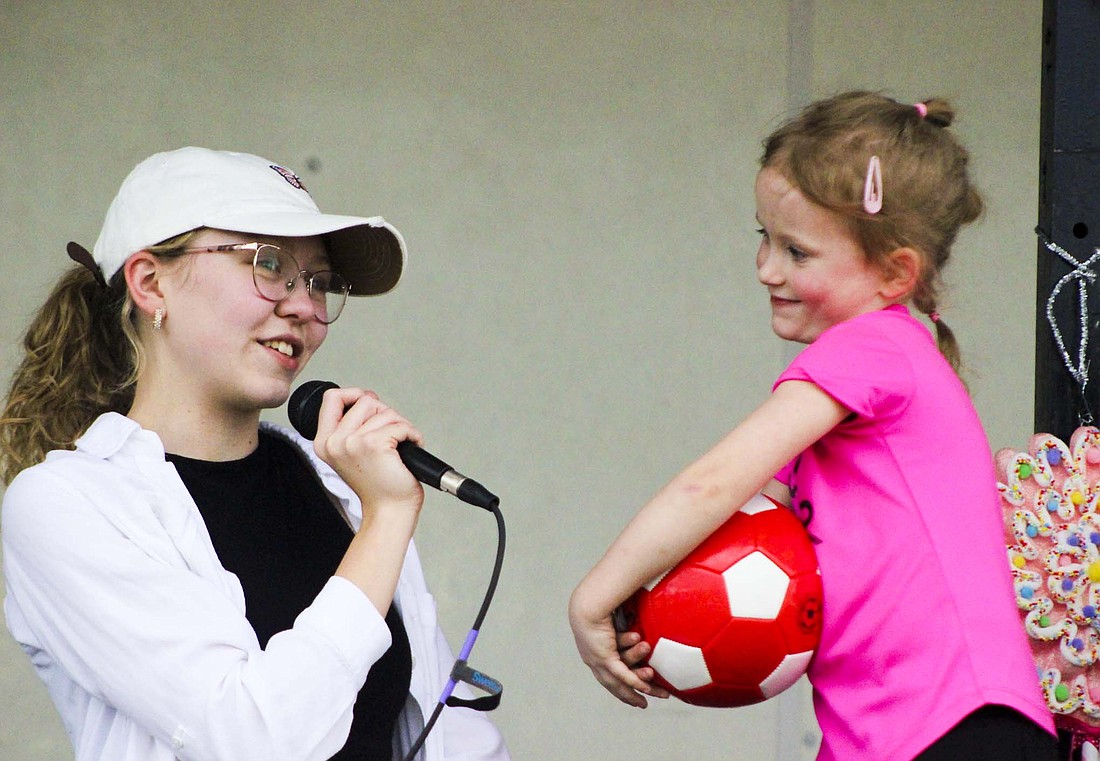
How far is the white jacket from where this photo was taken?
6.12ft

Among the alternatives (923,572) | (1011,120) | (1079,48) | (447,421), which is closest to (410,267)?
(447,421)

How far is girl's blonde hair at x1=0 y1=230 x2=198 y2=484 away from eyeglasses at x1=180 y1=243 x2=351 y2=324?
300mm

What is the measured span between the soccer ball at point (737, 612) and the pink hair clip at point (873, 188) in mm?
516

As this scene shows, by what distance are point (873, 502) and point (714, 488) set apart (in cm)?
25

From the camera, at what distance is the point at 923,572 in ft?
6.42

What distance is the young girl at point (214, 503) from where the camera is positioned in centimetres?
189

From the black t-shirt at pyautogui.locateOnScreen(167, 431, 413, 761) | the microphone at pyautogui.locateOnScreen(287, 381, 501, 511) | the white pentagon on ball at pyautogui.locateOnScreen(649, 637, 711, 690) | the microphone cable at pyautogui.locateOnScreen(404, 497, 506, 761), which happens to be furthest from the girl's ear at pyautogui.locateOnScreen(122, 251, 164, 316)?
the white pentagon on ball at pyautogui.locateOnScreen(649, 637, 711, 690)

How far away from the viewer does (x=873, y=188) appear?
2.12 meters

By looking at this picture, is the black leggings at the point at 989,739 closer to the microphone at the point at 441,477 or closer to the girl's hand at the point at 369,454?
the microphone at the point at 441,477

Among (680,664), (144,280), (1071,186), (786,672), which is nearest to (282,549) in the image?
(144,280)

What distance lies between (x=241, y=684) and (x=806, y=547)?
846mm

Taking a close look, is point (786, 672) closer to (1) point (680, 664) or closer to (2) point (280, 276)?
(1) point (680, 664)

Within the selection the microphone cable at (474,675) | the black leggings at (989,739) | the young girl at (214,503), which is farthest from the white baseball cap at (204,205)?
the black leggings at (989,739)

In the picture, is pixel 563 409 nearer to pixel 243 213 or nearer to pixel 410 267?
pixel 410 267
